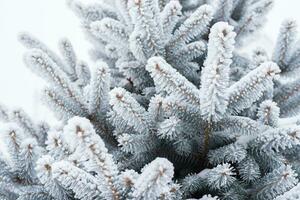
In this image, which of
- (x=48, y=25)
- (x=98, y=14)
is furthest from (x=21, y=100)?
(x=98, y=14)

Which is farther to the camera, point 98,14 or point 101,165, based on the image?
point 98,14

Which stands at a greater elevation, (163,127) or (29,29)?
(163,127)

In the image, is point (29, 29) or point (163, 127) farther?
point (29, 29)

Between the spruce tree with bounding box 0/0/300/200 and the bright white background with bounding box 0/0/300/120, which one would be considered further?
the bright white background with bounding box 0/0/300/120

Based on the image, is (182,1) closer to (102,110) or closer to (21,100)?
(102,110)
